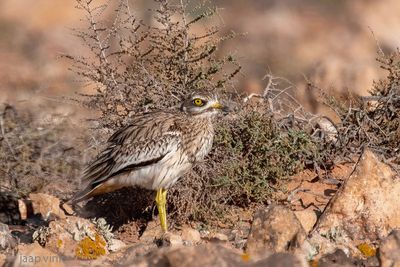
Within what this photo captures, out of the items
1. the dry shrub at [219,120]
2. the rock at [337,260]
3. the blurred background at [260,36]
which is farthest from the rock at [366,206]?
the blurred background at [260,36]

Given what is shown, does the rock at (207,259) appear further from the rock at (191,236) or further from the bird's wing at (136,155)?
the bird's wing at (136,155)

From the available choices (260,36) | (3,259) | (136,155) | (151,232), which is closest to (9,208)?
(151,232)

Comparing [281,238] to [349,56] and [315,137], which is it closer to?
[315,137]

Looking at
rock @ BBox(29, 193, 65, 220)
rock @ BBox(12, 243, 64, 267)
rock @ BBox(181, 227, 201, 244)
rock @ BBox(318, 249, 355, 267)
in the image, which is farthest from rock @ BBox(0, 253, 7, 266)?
rock @ BBox(29, 193, 65, 220)

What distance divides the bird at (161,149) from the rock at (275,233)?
170cm

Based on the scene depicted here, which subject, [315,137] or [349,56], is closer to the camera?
[315,137]

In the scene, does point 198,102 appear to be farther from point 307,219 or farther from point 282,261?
point 282,261

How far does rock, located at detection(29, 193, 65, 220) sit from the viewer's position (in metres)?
9.56

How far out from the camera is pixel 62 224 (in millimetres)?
7902

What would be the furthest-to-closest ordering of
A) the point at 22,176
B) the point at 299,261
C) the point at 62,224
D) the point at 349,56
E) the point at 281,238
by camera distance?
the point at 349,56
the point at 22,176
the point at 62,224
the point at 281,238
the point at 299,261

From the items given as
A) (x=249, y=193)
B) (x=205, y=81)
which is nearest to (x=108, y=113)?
(x=205, y=81)

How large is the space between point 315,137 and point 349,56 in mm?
9947

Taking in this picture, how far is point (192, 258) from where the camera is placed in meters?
5.73

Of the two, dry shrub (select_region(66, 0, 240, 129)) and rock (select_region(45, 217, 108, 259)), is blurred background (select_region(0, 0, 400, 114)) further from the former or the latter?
rock (select_region(45, 217, 108, 259))
